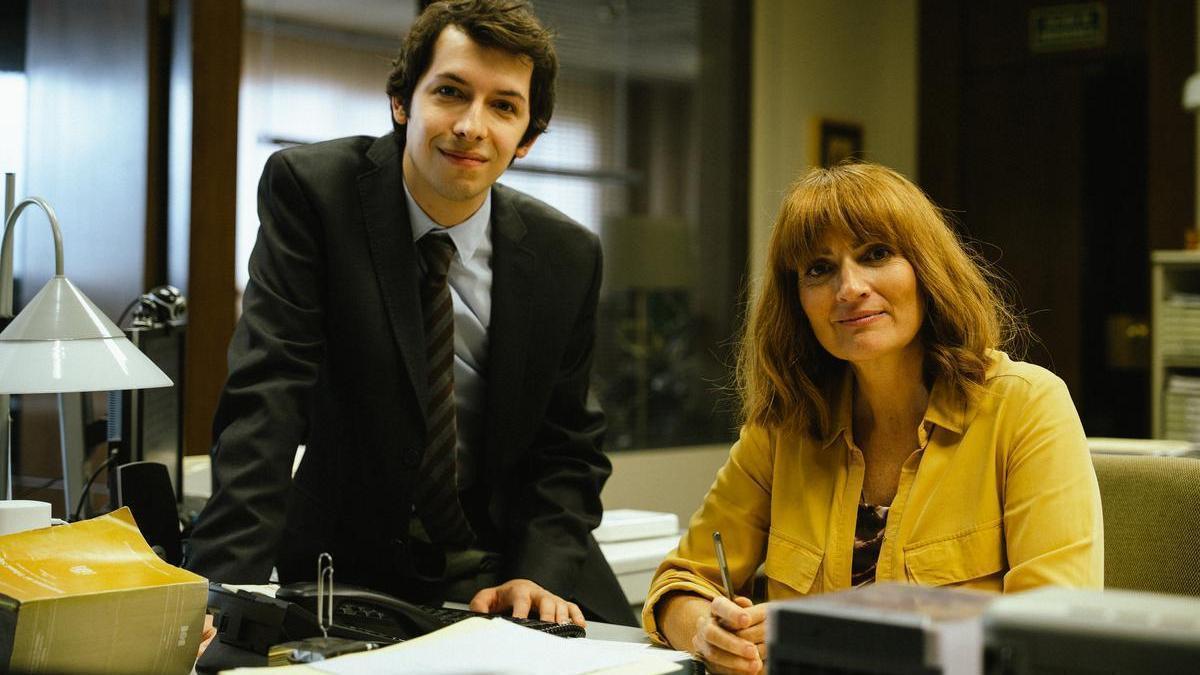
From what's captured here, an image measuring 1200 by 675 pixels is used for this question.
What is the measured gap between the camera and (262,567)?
1.66m

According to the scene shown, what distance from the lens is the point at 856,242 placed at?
1640mm

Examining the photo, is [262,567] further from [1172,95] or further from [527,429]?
[1172,95]

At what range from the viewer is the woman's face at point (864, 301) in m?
1.62

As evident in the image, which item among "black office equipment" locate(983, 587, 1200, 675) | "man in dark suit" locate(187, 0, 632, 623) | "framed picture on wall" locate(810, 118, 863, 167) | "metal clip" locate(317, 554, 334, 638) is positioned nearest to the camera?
"black office equipment" locate(983, 587, 1200, 675)

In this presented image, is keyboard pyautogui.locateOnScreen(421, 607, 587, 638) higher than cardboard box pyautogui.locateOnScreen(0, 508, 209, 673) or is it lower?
lower

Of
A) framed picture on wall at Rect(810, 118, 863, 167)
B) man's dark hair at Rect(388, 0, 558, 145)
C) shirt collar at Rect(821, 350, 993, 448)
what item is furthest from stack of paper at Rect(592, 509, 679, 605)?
framed picture on wall at Rect(810, 118, 863, 167)

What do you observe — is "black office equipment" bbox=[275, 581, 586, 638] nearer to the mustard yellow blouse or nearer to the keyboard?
the keyboard

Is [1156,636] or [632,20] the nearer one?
[1156,636]

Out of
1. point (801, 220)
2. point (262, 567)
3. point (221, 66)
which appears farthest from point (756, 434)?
point (221, 66)

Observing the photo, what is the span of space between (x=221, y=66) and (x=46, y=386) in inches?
91.2

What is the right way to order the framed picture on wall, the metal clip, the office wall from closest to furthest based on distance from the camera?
the metal clip → the office wall → the framed picture on wall

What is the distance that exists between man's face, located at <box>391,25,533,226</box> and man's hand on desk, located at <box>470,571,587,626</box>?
22.9 inches

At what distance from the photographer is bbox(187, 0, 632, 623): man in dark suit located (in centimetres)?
183

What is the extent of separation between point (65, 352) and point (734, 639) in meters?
0.84
